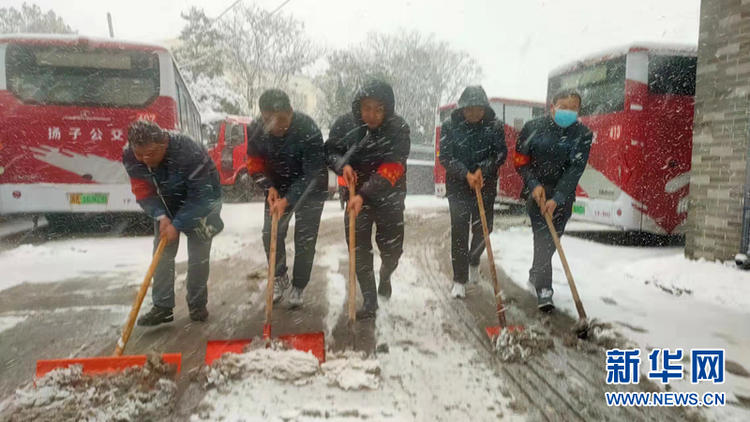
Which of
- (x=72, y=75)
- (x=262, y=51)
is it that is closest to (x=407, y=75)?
(x=262, y=51)

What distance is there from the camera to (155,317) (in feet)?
10.6

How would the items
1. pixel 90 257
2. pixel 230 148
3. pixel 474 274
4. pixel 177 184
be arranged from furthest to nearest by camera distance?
pixel 230 148, pixel 90 257, pixel 474 274, pixel 177 184

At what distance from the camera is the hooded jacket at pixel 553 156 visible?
3475 millimetres

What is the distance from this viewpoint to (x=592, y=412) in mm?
2189

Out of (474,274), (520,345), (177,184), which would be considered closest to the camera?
(520,345)

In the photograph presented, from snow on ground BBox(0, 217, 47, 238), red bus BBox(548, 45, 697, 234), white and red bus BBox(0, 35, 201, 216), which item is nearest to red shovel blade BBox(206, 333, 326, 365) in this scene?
white and red bus BBox(0, 35, 201, 216)

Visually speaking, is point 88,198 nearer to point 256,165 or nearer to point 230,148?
point 256,165

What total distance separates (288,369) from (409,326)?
1.06m

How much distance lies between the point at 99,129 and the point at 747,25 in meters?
7.29

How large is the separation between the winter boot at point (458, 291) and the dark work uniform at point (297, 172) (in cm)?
123

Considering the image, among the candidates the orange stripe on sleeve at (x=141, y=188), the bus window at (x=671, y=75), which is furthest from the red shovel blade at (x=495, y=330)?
the bus window at (x=671, y=75)

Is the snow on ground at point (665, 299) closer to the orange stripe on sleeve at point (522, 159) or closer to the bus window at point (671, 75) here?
the orange stripe on sleeve at point (522, 159)

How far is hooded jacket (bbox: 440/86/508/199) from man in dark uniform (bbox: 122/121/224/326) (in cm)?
179

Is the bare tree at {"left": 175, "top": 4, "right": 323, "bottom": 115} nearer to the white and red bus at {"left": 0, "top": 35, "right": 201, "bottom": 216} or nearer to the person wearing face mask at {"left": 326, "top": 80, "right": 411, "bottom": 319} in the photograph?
the white and red bus at {"left": 0, "top": 35, "right": 201, "bottom": 216}
